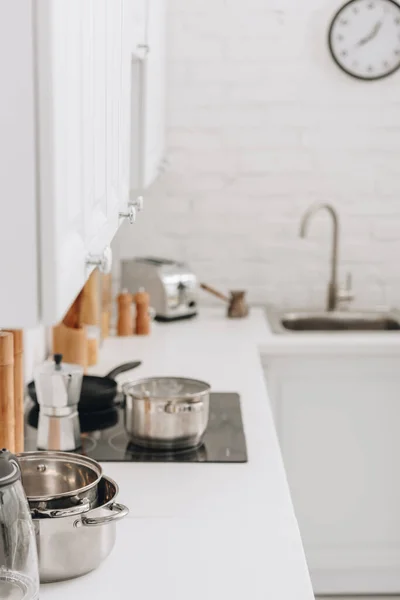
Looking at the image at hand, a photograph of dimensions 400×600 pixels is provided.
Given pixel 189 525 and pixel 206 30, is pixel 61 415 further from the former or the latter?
pixel 206 30

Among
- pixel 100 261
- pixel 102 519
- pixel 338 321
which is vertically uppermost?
pixel 100 261

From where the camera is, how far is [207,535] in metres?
1.67

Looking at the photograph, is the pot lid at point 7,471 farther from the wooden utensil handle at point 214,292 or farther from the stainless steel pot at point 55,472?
the wooden utensil handle at point 214,292

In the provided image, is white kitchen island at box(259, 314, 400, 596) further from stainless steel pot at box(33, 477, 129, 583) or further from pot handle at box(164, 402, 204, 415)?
stainless steel pot at box(33, 477, 129, 583)

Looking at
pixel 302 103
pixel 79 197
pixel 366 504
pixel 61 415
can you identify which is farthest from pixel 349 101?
pixel 79 197

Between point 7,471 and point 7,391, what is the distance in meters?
0.50

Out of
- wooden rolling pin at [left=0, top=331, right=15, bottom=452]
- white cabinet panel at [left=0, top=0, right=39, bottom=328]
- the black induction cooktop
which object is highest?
white cabinet panel at [left=0, top=0, right=39, bottom=328]

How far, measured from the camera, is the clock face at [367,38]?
386 centimetres

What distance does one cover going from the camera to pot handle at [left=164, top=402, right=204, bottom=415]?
6.76 ft

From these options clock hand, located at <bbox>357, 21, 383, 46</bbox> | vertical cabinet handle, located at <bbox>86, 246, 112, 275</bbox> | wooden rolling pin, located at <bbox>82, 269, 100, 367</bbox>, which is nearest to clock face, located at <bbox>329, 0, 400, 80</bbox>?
clock hand, located at <bbox>357, 21, 383, 46</bbox>

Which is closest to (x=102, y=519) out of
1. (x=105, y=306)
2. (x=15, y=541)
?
(x=15, y=541)

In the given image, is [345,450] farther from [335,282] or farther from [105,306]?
[105,306]

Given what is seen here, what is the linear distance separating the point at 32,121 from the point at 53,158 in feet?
0.14

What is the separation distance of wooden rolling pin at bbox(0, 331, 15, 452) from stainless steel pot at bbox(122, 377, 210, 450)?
14.0 inches
